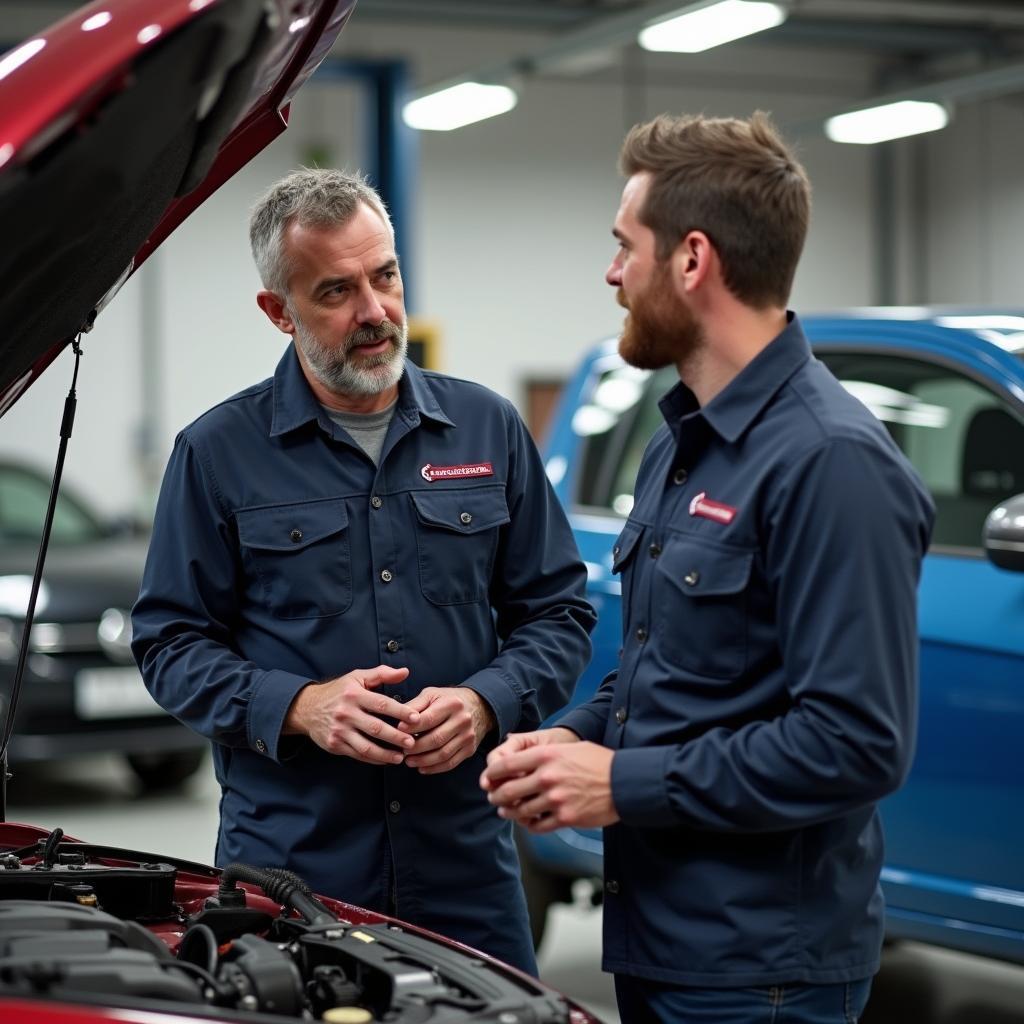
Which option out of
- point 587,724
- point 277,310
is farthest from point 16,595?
point 587,724

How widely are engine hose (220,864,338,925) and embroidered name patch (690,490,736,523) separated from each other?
620 mm

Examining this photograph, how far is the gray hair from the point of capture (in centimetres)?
243

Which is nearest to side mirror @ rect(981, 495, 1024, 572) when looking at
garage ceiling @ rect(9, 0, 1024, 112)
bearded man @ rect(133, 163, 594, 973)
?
bearded man @ rect(133, 163, 594, 973)

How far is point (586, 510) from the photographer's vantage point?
4508 millimetres

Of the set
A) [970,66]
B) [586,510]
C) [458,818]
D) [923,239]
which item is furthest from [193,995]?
[923,239]

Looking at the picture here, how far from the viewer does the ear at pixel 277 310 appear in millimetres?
2551

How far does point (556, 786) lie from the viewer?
177 centimetres

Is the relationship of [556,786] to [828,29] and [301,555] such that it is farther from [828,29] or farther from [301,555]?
[828,29]

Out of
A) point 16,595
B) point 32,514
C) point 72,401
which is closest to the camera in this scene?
point 72,401

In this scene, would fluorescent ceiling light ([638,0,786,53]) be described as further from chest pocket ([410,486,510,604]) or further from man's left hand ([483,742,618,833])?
man's left hand ([483,742,618,833])

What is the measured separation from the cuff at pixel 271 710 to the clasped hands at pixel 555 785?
0.55m

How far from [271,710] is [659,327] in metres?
0.81

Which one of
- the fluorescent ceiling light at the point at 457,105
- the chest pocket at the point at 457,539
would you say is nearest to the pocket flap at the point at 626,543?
the chest pocket at the point at 457,539

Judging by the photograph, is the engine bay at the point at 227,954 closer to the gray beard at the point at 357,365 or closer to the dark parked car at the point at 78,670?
the gray beard at the point at 357,365
